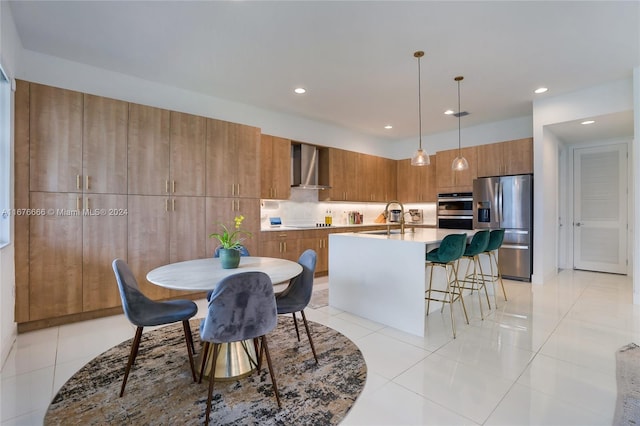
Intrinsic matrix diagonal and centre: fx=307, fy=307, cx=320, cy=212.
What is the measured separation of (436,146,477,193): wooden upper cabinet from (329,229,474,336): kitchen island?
89.3 inches

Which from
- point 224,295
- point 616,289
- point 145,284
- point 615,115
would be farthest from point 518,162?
point 145,284

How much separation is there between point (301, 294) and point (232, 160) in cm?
246

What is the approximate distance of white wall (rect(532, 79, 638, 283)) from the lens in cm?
404

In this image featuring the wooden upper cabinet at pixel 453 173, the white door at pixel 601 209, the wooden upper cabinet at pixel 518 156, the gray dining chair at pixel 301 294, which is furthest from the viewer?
the wooden upper cabinet at pixel 453 173

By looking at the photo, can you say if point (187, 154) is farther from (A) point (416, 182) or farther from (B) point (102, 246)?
(A) point (416, 182)

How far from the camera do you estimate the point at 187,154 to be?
153 inches

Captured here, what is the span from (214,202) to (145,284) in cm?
127

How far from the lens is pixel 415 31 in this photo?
2846mm

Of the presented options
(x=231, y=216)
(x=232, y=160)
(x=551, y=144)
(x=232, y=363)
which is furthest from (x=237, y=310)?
(x=551, y=144)

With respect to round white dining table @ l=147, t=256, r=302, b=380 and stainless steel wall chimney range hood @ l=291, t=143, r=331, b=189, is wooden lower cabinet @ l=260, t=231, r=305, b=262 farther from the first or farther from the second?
round white dining table @ l=147, t=256, r=302, b=380

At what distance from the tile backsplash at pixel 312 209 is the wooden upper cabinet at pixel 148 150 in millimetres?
1840

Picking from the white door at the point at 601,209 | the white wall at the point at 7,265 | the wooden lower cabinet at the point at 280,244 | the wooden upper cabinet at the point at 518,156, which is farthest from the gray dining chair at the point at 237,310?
the white door at the point at 601,209

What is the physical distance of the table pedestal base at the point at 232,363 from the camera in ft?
7.12

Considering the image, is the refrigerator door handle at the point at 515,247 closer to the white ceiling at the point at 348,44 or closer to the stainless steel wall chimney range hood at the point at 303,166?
the white ceiling at the point at 348,44
